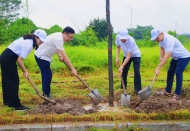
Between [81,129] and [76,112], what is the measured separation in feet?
1.82

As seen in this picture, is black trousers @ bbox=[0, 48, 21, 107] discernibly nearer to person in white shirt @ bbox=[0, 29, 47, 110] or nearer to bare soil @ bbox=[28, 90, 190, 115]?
person in white shirt @ bbox=[0, 29, 47, 110]

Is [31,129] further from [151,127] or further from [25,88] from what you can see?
[25,88]

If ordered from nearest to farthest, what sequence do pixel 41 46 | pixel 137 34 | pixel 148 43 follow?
1. pixel 41 46
2. pixel 148 43
3. pixel 137 34

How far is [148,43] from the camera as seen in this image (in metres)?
19.0

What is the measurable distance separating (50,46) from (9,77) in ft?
3.36

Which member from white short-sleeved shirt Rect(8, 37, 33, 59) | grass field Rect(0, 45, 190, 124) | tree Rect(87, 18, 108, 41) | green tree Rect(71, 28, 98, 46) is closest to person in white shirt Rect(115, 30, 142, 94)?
grass field Rect(0, 45, 190, 124)

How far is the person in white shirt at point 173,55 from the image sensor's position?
6.62 meters

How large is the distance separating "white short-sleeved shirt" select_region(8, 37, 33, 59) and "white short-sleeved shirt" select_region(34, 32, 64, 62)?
1.79ft

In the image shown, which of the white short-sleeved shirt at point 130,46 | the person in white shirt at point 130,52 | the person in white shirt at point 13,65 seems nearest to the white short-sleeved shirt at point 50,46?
the person in white shirt at point 13,65

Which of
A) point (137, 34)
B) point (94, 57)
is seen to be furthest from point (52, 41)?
point (137, 34)

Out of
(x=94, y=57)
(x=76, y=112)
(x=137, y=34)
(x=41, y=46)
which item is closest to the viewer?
(x=76, y=112)

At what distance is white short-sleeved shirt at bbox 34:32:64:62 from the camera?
6598 millimetres

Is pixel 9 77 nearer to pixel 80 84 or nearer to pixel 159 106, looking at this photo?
pixel 159 106

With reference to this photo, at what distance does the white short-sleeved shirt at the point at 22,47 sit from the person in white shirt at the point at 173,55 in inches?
90.2
